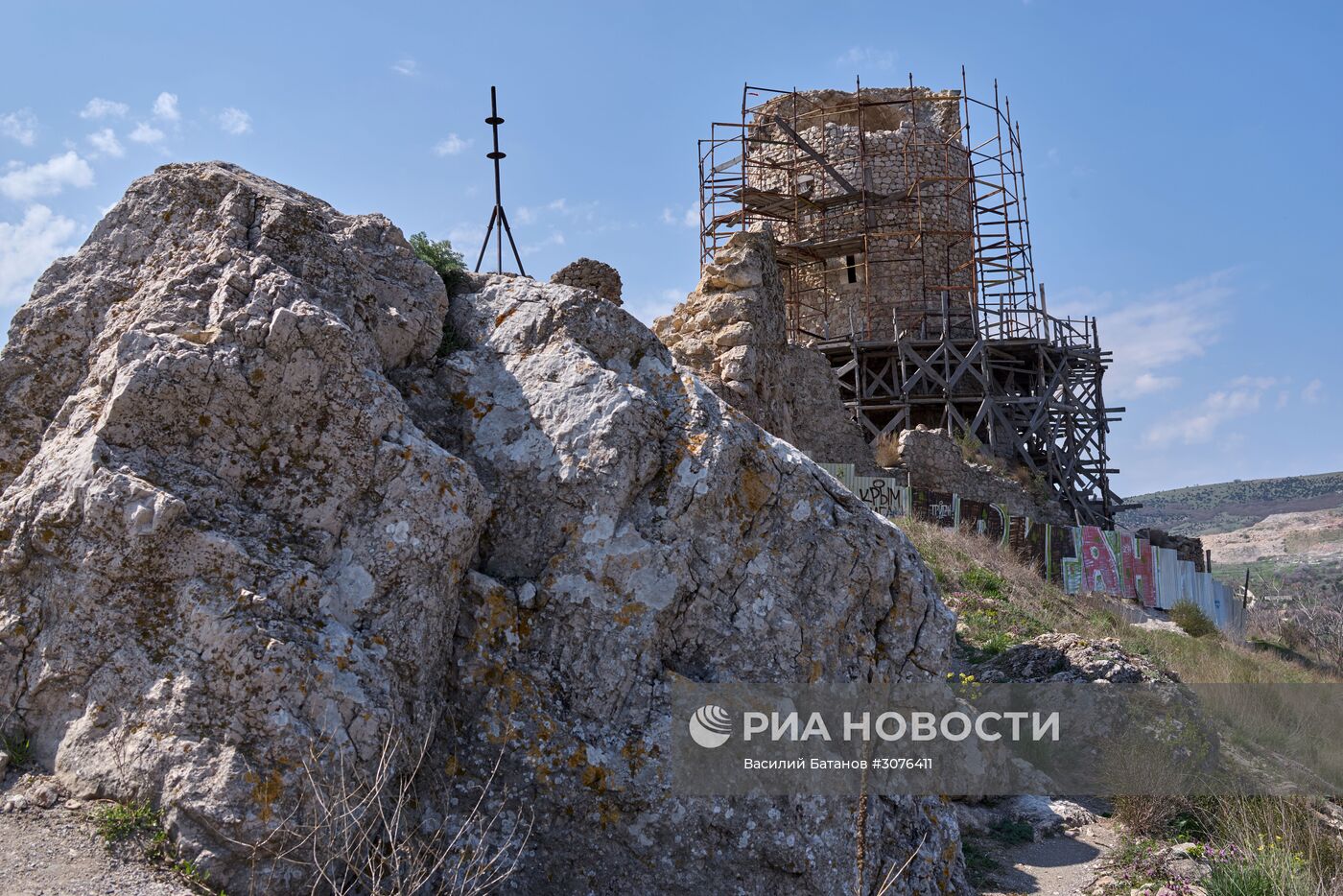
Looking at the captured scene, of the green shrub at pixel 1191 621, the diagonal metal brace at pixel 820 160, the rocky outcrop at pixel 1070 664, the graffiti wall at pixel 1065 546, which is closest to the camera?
the rocky outcrop at pixel 1070 664

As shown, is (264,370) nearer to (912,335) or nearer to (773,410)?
(773,410)

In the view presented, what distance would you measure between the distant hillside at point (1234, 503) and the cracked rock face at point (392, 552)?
68.2 metres

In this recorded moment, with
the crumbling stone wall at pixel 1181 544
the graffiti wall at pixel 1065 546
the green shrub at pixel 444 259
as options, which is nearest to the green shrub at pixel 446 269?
the green shrub at pixel 444 259

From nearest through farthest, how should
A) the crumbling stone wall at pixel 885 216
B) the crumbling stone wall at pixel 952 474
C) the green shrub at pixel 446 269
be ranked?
the green shrub at pixel 446 269, the crumbling stone wall at pixel 952 474, the crumbling stone wall at pixel 885 216

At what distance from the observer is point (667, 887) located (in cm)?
437

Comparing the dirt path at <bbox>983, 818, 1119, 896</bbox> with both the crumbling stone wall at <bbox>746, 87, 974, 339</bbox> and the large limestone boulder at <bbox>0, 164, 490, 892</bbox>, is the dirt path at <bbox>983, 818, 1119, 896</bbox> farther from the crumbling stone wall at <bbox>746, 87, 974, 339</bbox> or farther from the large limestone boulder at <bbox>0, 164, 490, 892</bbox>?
the crumbling stone wall at <bbox>746, 87, 974, 339</bbox>

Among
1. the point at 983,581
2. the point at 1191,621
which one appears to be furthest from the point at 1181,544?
the point at 983,581

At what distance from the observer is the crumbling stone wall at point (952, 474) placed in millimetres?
18438

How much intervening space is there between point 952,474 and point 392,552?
51.2ft

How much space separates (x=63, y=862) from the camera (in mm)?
3363

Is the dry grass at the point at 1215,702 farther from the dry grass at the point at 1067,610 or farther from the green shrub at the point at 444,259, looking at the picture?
the green shrub at the point at 444,259

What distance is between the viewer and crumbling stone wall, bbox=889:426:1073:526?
1844 centimetres

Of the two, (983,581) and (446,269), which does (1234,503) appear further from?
(446,269)

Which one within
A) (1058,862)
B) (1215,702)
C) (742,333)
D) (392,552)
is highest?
(742,333)
